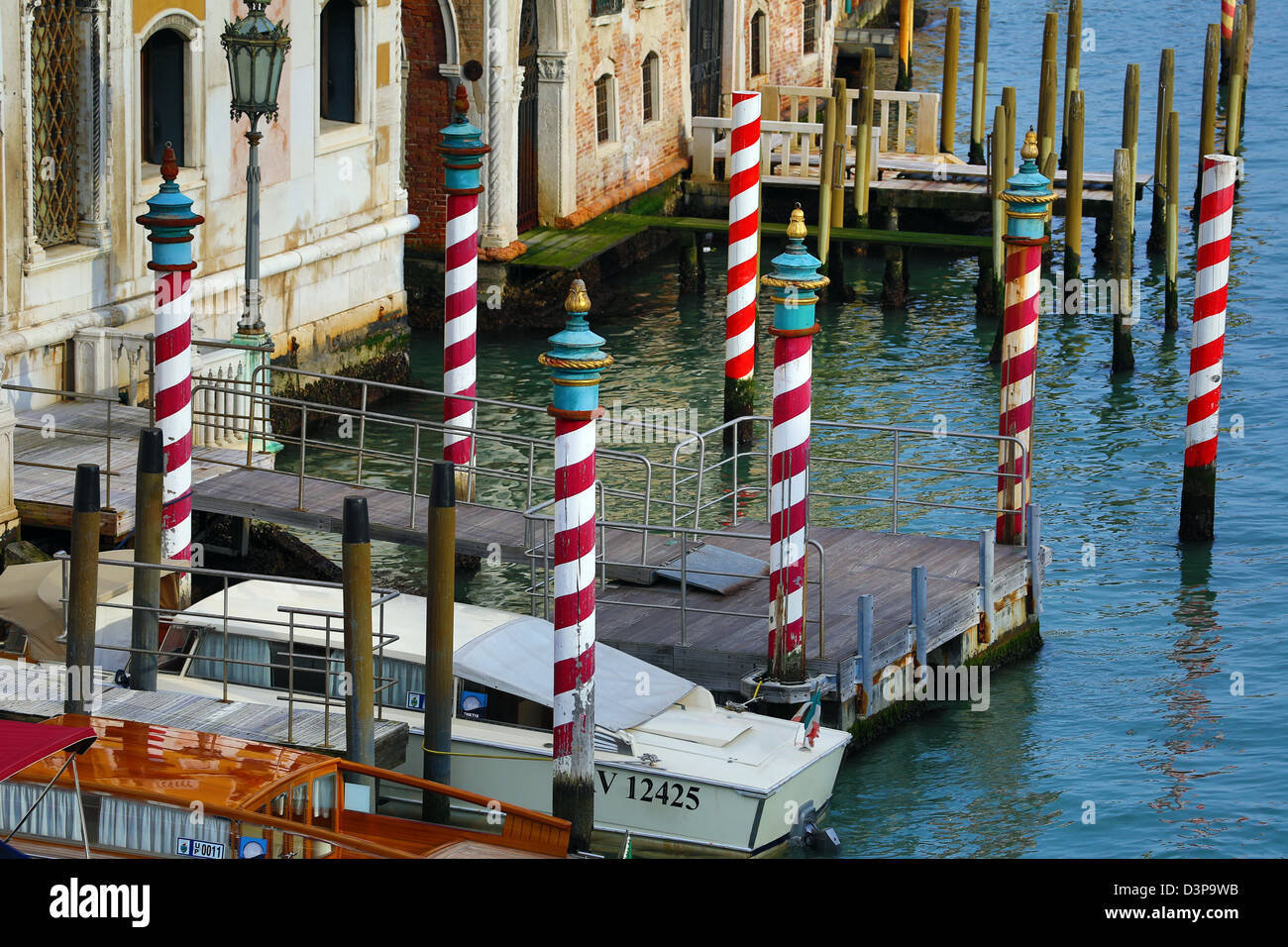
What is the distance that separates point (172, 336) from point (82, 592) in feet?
7.23

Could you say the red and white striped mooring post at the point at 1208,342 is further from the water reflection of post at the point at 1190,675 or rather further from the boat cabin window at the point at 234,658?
the boat cabin window at the point at 234,658

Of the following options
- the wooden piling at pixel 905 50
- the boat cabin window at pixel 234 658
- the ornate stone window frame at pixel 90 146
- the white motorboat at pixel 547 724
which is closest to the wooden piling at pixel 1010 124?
the ornate stone window frame at pixel 90 146

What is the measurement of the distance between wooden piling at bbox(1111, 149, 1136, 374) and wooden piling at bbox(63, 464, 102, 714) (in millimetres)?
11509

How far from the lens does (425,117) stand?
23062 mm

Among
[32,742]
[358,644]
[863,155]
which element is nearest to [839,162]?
[863,155]

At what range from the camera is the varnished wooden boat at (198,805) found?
10.4 m

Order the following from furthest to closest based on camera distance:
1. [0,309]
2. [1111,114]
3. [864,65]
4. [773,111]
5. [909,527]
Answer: [1111,114], [773,111], [864,65], [909,527], [0,309]

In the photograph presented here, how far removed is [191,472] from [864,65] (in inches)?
508

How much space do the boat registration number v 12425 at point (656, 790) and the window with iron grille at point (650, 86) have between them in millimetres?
15969

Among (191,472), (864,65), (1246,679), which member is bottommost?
(1246,679)

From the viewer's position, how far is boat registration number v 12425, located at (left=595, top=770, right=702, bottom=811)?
11.9 metres

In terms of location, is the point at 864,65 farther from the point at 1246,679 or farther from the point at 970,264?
the point at 1246,679
